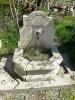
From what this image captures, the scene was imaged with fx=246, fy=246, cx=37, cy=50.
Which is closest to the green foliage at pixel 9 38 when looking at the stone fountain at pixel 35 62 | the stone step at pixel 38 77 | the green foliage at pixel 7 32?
the green foliage at pixel 7 32

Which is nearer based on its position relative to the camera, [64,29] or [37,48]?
[37,48]

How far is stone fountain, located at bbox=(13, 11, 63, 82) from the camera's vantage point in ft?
21.0

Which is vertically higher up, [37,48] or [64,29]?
[37,48]

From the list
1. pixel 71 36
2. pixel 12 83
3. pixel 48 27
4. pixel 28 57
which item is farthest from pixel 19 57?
pixel 71 36

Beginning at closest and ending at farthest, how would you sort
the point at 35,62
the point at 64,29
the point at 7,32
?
the point at 35,62, the point at 7,32, the point at 64,29

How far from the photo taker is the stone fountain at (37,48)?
21.0ft

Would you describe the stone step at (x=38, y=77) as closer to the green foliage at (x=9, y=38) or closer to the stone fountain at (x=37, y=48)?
the stone fountain at (x=37, y=48)

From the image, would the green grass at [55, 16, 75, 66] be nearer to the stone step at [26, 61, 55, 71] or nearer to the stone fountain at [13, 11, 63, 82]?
the stone fountain at [13, 11, 63, 82]

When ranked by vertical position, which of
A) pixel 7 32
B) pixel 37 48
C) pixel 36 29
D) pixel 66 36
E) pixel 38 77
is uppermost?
pixel 36 29

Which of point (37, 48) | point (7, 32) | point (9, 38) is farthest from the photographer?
point (7, 32)

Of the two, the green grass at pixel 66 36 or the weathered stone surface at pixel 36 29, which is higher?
the weathered stone surface at pixel 36 29

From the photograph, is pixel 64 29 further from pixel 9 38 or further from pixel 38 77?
pixel 38 77

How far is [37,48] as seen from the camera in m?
7.17

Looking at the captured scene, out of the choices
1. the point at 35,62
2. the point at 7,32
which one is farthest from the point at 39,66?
the point at 7,32
